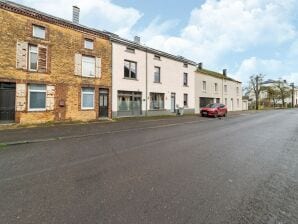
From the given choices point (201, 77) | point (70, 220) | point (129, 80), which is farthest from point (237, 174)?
point (201, 77)

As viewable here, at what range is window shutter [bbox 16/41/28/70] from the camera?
1593 centimetres

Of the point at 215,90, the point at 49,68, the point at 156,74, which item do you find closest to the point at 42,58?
the point at 49,68

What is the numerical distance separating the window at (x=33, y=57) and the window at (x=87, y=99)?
443 cm

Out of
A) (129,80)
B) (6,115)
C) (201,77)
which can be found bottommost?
(6,115)

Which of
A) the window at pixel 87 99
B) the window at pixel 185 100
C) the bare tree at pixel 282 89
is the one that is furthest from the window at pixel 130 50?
the bare tree at pixel 282 89

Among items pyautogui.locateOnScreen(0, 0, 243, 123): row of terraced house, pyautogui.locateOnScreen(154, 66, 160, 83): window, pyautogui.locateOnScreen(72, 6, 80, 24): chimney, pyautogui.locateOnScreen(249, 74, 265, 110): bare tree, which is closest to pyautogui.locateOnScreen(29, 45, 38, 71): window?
pyautogui.locateOnScreen(0, 0, 243, 123): row of terraced house

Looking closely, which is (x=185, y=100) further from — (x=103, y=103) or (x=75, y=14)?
(x=75, y=14)

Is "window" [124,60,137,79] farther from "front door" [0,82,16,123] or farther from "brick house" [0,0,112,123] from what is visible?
"front door" [0,82,16,123]

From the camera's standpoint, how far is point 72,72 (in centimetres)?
1895

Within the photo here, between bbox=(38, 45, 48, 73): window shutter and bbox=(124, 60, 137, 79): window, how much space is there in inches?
329

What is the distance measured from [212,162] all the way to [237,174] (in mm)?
1107

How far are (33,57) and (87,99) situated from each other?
217 inches

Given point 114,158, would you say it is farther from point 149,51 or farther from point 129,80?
point 149,51

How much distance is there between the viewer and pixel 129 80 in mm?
23562
